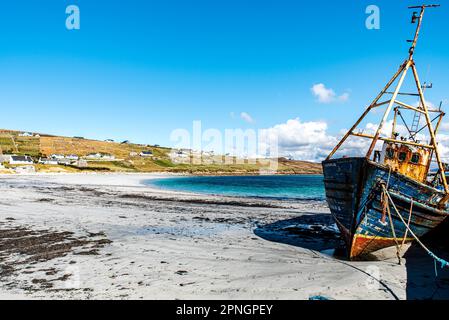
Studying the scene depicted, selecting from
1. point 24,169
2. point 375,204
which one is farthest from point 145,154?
point 375,204

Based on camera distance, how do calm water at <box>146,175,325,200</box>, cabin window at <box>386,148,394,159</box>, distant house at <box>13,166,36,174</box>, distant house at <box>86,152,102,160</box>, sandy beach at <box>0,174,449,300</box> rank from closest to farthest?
sandy beach at <box>0,174,449,300</box> < cabin window at <box>386,148,394,159</box> < calm water at <box>146,175,325,200</box> < distant house at <box>13,166,36,174</box> < distant house at <box>86,152,102,160</box>

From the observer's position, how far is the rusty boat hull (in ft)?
37.8

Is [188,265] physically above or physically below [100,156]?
below

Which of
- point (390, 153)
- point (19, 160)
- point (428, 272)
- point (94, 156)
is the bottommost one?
point (428, 272)

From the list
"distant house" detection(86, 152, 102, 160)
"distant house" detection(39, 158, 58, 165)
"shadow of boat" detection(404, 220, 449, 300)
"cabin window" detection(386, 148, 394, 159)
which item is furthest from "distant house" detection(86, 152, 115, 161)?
"shadow of boat" detection(404, 220, 449, 300)

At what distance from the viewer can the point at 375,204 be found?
11594 millimetres

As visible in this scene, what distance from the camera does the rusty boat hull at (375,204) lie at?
37.8ft

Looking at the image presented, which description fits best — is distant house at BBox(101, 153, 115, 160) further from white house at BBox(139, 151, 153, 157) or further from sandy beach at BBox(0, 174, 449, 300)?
sandy beach at BBox(0, 174, 449, 300)

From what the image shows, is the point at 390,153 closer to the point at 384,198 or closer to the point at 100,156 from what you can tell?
the point at 384,198

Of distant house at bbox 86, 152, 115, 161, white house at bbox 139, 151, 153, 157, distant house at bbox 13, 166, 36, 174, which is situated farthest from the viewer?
white house at bbox 139, 151, 153, 157

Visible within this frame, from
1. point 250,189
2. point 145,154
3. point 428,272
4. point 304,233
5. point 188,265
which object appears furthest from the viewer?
point 145,154

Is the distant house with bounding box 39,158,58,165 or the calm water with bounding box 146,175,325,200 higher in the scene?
the distant house with bounding box 39,158,58,165

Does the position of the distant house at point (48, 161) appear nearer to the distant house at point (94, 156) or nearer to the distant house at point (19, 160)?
the distant house at point (19, 160)
